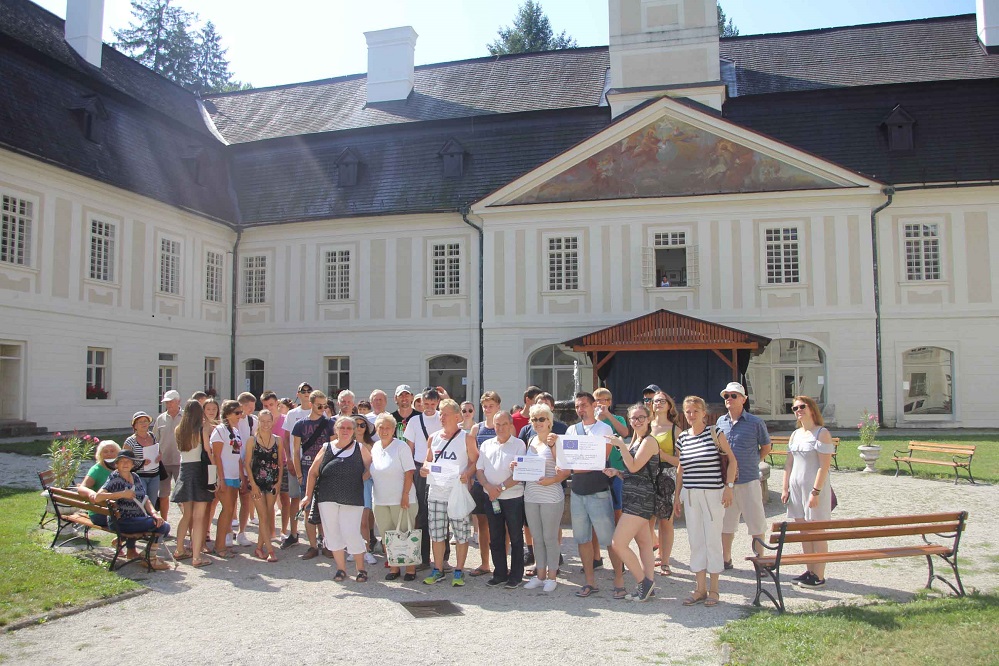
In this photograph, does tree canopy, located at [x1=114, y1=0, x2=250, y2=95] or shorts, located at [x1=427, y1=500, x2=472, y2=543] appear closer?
shorts, located at [x1=427, y1=500, x2=472, y2=543]

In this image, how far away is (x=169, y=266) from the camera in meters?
23.5

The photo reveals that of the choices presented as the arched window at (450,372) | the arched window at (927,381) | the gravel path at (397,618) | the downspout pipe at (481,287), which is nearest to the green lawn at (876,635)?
the gravel path at (397,618)

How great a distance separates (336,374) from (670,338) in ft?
34.8

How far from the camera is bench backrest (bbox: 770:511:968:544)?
6.34m

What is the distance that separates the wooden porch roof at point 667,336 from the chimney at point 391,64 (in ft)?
41.1

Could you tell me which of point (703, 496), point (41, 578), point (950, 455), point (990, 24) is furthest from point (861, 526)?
point (990, 24)

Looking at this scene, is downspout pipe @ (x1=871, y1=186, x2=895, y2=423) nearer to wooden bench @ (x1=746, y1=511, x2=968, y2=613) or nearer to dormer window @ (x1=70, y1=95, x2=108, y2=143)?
wooden bench @ (x1=746, y1=511, x2=968, y2=613)

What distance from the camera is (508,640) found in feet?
18.5

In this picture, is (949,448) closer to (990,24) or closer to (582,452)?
(582,452)

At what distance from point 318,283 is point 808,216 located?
560 inches

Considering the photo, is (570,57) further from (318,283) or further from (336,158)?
(318,283)

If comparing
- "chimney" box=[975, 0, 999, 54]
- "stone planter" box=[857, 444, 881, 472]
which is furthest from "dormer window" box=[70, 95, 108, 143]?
"chimney" box=[975, 0, 999, 54]

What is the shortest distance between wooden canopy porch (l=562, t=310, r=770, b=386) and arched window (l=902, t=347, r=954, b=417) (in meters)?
4.68

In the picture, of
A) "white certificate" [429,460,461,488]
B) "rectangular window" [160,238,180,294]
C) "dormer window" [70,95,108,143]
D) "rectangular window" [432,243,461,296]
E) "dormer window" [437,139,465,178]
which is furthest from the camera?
"dormer window" [437,139,465,178]
